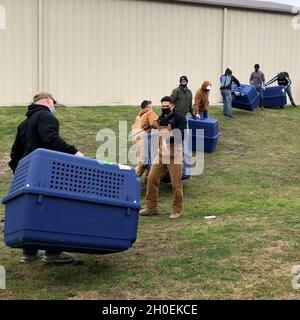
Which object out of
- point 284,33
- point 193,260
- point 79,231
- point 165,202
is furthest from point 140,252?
point 284,33

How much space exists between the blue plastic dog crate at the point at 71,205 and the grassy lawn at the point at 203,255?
452 mm

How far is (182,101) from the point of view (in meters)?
13.2

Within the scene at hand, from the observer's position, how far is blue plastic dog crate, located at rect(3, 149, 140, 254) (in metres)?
5.02

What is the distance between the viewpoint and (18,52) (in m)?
17.8

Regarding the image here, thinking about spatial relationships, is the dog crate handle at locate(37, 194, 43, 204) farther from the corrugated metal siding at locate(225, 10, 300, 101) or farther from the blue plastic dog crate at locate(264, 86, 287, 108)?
the corrugated metal siding at locate(225, 10, 300, 101)

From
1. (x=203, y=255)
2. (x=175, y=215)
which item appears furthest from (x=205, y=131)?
(x=203, y=255)

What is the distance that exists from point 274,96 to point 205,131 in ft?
27.9

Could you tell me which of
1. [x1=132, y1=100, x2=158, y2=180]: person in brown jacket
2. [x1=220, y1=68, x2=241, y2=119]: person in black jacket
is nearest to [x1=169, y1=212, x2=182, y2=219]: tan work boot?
[x1=132, y1=100, x2=158, y2=180]: person in brown jacket

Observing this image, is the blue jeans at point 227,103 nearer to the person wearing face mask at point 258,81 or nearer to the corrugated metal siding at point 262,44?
the person wearing face mask at point 258,81

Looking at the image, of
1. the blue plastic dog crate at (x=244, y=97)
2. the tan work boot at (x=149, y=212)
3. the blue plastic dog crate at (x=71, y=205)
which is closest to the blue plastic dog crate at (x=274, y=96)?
the blue plastic dog crate at (x=244, y=97)

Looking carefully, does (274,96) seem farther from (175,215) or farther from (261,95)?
(175,215)

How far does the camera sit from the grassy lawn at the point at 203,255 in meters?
5.34
